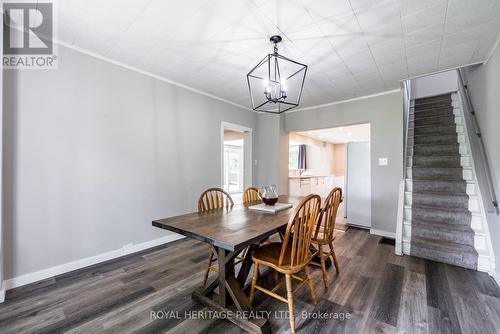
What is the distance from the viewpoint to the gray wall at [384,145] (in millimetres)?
3607

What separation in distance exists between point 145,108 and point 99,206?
143cm

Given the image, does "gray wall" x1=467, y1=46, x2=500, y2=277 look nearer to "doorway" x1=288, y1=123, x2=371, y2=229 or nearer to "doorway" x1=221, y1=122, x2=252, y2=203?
"doorway" x1=288, y1=123, x2=371, y2=229

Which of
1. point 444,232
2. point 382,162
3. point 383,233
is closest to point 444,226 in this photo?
point 444,232

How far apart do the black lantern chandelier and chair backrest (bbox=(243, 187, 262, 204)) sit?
105cm

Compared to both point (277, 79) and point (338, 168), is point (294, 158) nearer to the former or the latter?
point (338, 168)

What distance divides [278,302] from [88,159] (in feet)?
8.50

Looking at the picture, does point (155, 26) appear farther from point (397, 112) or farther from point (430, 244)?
point (430, 244)

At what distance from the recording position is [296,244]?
162 cm

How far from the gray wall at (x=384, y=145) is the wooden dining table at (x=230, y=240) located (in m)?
2.60

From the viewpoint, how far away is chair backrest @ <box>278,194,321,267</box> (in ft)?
5.15

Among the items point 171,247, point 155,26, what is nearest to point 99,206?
point 171,247

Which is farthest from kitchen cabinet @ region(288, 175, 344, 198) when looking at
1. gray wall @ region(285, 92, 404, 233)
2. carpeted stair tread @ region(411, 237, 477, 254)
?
carpeted stair tread @ region(411, 237, 477, 254)

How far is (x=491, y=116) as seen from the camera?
235 centimetres

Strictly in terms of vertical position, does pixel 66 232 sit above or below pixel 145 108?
below
